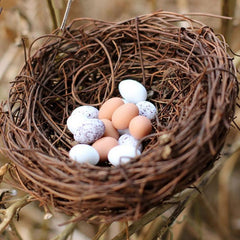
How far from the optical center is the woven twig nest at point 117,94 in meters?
0.87

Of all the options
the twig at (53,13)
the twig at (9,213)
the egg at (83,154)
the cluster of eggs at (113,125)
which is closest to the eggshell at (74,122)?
the cluster of eggs at (113,125)

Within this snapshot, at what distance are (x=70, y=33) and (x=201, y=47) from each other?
42 cm

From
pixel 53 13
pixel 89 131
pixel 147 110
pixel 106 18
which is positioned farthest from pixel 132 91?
pixel 106 18

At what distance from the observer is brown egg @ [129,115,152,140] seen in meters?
1.15

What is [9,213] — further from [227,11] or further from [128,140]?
[227,11]

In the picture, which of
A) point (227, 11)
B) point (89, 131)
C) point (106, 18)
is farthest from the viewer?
point (106, 18)

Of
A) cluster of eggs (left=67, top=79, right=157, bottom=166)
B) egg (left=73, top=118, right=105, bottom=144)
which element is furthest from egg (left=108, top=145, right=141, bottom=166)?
egg (left=73, top=118, right=105, bottom=144)

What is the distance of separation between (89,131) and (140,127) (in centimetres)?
15

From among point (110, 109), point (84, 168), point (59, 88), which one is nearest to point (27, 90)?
point (59, 88)

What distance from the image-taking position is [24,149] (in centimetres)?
97

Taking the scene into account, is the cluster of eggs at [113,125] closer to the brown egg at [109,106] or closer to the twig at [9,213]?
the brown egg at [109,106]

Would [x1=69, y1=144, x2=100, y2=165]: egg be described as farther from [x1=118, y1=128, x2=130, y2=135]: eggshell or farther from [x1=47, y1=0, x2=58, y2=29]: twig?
[x1=47, y1=0, x2=58, y2=29]: twig

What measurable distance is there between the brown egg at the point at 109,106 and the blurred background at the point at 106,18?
0.34m

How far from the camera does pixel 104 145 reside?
1.15 m
